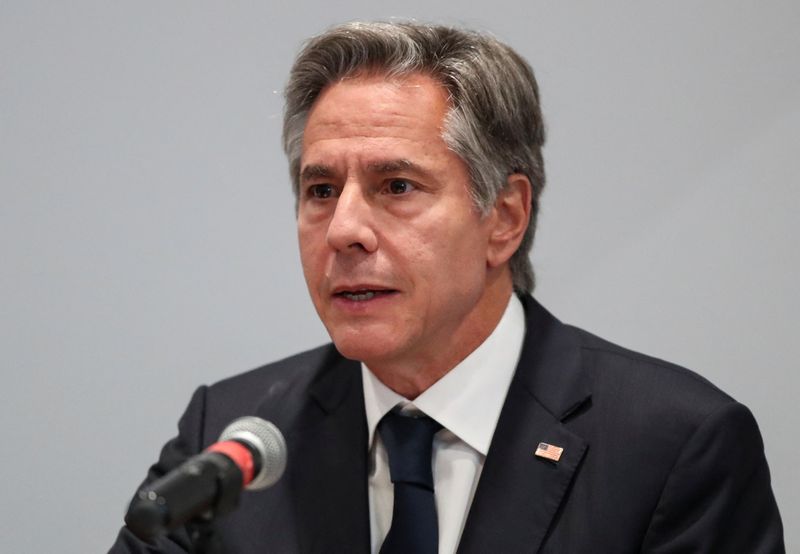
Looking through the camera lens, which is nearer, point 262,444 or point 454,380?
point 262,444

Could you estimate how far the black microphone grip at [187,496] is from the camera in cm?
132

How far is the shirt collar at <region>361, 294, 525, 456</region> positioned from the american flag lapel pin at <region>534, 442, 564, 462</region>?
0.38ft

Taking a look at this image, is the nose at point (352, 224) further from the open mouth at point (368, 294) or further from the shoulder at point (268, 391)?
the shoulder at point (268, 391)

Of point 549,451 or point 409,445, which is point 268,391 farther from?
point 549,451

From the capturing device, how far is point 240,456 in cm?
147

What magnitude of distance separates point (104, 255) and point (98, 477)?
63 cm

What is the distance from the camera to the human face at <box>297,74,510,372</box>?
2.21m

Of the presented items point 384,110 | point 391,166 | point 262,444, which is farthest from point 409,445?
point 262,444

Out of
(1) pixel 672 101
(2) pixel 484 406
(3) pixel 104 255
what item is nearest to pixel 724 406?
(2) pixel 484 406

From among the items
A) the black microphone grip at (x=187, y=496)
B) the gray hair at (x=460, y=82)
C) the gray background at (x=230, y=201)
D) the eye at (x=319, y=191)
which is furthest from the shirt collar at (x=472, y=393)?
the black microphone grip at (x=187, y=496)

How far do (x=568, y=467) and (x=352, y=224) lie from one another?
67 centimetres

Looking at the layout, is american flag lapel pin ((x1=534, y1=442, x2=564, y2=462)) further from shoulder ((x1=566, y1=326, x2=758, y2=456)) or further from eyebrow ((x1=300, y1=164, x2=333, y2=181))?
eyebrow ((x1=300, y1=164, x2=333, y2=181))

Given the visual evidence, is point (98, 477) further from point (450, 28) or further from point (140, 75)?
point (450, 28)

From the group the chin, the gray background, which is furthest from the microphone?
the gray background
